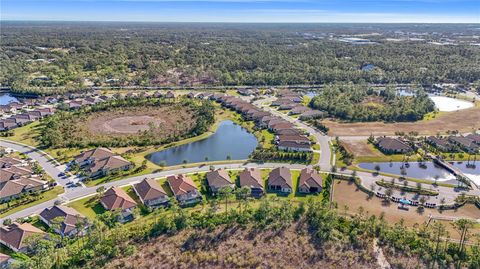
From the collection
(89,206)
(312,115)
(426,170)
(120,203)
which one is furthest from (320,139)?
(89,206)

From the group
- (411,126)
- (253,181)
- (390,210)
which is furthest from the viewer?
(411,126)

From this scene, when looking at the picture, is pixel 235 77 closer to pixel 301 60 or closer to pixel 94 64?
pixel 301 60

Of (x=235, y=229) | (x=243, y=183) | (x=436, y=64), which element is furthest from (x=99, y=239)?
(x=436, y=64)

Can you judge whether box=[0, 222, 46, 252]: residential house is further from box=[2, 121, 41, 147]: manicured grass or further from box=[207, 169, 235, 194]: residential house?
box=[2, 121, 41, 147]: manicured grass

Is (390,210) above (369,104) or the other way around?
the other way around

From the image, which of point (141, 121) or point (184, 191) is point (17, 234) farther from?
point (141, 121)

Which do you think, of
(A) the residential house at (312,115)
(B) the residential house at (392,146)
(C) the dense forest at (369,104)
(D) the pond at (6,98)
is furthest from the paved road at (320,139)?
(D) the pond at (6,98)
